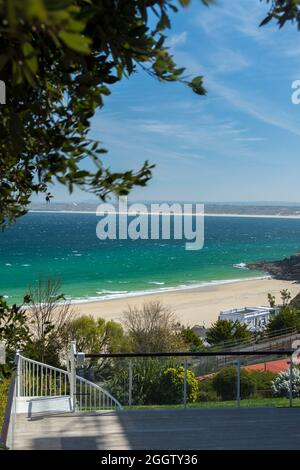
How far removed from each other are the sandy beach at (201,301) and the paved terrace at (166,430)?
89.9ft

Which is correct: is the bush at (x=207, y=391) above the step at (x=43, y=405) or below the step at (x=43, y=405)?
below

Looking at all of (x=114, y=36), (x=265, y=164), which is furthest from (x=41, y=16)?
(x=265, y=164)

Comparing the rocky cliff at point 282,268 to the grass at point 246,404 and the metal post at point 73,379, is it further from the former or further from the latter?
the metal post at point 73,379

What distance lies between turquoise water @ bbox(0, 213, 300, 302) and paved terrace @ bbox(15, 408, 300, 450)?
37.6 metres

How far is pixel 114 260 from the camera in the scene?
73250mm

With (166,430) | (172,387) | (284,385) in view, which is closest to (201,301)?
(284,385)

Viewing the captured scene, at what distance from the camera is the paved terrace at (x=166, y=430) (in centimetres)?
501

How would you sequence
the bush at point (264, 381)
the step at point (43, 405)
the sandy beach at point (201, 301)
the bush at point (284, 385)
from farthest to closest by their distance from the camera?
1. the sandy beach at point (201, 301)
2. the bush at point (264, 381)
3. the bush at point (284, 385)
4. the step at point (43, 405)

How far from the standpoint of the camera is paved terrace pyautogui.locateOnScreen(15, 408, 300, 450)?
16.4ft

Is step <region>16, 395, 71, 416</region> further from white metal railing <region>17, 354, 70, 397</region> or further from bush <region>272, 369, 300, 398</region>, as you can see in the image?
bush <region>272, 369, 300, 398</region>

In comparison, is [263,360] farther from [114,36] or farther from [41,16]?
[41,16]

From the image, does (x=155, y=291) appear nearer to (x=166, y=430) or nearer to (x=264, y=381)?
(x=264, y=381)

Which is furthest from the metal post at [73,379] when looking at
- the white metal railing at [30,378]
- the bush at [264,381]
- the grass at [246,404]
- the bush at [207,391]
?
the bush at [264,381]

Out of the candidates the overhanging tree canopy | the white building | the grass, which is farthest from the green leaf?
the white building
